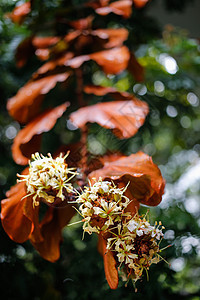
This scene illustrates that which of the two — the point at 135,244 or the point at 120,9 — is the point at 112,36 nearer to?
the point at 120,9

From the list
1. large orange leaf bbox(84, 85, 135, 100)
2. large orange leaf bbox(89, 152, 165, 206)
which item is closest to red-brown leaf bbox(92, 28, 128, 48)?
large orange leaf bbox(84, 85, 135, 100)

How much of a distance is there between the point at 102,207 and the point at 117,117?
182 mm

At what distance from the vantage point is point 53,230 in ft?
1.86

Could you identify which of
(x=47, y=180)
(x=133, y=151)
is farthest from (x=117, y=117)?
(x=133, y=151)

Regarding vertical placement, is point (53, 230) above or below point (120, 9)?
below

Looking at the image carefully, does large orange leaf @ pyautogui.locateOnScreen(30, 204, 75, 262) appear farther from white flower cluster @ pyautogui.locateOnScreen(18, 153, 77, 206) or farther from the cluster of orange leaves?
white flower cluster @ pyautogui.locateOnScreen(18, 153, 77, 206)

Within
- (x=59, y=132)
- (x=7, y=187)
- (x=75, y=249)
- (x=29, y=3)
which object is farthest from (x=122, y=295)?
(x=29, y=3)

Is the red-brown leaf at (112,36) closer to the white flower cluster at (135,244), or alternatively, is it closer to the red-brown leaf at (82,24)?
the red-brown leaf at (82,24)

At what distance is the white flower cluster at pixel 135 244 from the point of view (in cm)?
40

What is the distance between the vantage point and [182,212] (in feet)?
2.52

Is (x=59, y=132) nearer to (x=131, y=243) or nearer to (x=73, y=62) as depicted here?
(x=73, y=62)

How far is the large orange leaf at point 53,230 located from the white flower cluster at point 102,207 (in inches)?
5.7

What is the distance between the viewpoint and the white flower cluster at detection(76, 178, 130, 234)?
403mm

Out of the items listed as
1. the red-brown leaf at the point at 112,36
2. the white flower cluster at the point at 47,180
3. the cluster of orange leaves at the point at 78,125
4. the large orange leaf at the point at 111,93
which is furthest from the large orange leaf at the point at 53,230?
the red-brown leaf at the point at 112,36
